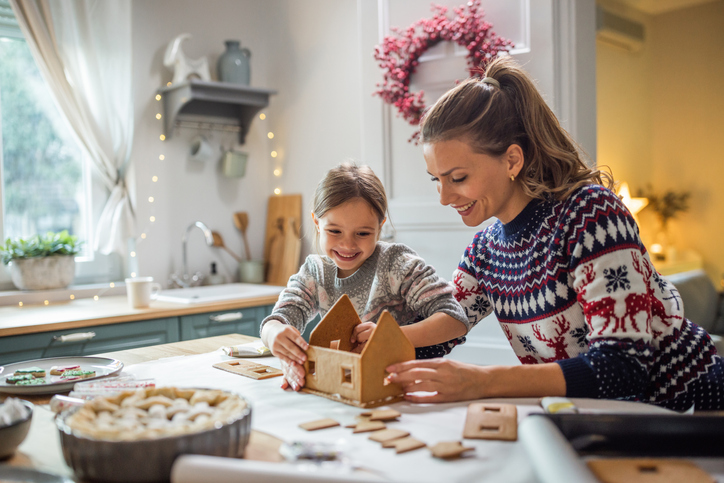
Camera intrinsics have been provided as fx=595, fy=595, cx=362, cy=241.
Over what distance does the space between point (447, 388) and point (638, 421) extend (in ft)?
1.11

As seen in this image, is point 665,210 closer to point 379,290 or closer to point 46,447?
point 379,290

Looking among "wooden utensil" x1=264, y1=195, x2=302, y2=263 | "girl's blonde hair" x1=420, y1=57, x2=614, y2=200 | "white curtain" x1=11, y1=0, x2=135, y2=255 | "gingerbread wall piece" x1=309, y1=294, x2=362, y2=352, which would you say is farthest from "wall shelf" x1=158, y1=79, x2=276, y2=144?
"gingerbread wall piece" x1=309, y1=294, x2=362, y2=352

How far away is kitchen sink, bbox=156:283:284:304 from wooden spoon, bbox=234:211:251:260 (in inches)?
10.1

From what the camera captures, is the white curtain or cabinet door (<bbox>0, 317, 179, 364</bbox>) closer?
cabinet door (<bbox>0, 317, 179, 364</bbox>)

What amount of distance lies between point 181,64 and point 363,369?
8.23ft

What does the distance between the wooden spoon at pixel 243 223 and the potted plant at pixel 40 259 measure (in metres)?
0.91

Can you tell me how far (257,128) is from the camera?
356 centimetres

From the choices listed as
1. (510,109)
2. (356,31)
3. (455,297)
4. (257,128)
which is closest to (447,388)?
(455,297)

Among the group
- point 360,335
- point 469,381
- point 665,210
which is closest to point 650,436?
point 469,381

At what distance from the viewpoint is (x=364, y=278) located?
1447 millimetres

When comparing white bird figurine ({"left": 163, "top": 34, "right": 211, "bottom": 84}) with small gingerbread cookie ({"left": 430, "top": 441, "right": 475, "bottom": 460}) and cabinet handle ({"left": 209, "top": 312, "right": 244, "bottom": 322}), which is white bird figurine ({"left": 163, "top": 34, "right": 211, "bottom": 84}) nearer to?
cabinet handle ({"left": 209, "top": 312, "right": 244, "bottom": 322})

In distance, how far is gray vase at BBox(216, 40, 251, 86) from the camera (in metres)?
3.18

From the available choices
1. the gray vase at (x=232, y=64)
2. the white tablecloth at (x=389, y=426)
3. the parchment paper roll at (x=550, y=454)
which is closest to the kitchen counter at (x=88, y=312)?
the white tablecloth at (x=389, y=426)

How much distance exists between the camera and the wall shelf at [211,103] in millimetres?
2941
